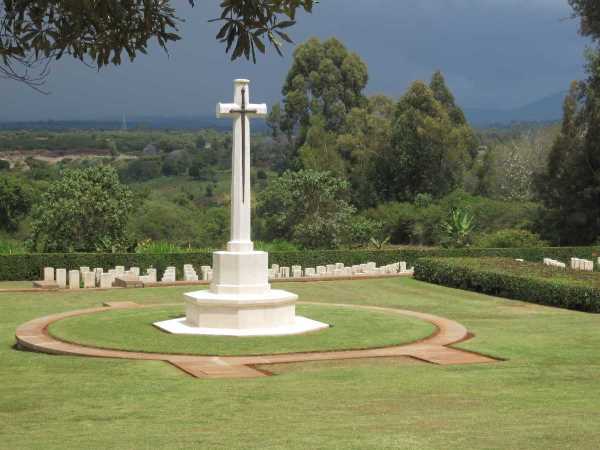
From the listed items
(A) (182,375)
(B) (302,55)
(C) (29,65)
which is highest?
(B) (302,55)

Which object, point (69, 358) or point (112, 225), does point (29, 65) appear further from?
point (112, 225)

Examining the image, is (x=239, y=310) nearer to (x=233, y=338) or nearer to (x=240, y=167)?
(x=233, y=338)

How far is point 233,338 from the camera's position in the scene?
44.1ft

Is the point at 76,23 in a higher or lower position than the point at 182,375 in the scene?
higher

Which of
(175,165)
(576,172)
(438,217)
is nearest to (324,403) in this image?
(576,172)

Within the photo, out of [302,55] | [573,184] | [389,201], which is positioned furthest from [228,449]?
[302,55]

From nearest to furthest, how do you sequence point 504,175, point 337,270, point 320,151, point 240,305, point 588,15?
point 240,305 < point 337,270 < point 588,15 < point 320,151 < point 504,175

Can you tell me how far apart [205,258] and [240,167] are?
12.6 m

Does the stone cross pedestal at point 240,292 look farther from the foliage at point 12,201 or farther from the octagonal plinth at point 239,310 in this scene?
the foliage at point 12,201

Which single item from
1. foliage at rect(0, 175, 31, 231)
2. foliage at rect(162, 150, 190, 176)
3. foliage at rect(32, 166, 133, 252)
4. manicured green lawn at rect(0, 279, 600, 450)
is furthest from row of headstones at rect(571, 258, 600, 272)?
foliage at rect(162, 150, 190, 176)

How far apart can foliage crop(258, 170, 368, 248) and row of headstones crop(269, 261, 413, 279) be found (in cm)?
1204

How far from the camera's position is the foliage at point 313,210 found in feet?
132

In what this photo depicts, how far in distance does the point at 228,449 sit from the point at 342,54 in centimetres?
5791

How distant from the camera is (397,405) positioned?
864cm
